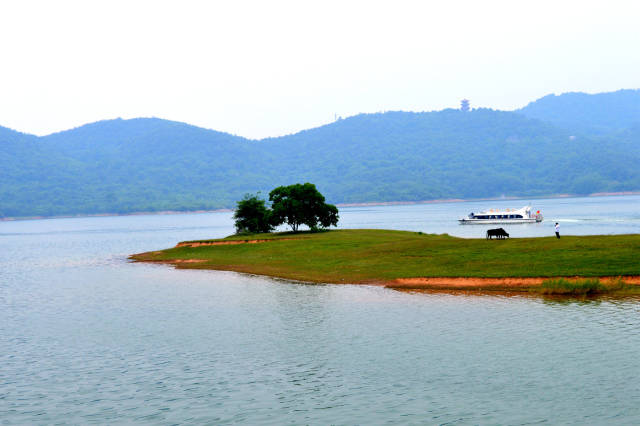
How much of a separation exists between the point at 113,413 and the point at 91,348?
12501mm

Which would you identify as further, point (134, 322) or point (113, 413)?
point (134, 322)

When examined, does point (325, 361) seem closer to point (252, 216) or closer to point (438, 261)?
point (438, 261)

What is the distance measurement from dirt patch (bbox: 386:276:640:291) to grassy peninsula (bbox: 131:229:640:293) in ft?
0.25

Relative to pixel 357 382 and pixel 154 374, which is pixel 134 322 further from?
pixel 357 382

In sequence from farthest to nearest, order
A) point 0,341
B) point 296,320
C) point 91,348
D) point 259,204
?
point 259,204, point 296,320, point 0,341, point 91,348

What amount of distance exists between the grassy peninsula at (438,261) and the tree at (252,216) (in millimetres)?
25490

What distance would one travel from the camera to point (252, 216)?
124m

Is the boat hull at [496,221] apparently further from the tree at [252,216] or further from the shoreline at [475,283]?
the shoreline at [475,283]

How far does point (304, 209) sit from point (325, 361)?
270ft

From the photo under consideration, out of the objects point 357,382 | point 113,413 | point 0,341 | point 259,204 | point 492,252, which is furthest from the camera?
point 259,204

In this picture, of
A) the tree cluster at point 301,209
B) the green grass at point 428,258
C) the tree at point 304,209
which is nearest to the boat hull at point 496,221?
the tree cluster at point 301,209

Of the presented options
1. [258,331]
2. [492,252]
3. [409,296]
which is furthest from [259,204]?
[258,331]

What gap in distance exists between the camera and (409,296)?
5097cm

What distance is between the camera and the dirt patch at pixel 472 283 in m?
51.3
